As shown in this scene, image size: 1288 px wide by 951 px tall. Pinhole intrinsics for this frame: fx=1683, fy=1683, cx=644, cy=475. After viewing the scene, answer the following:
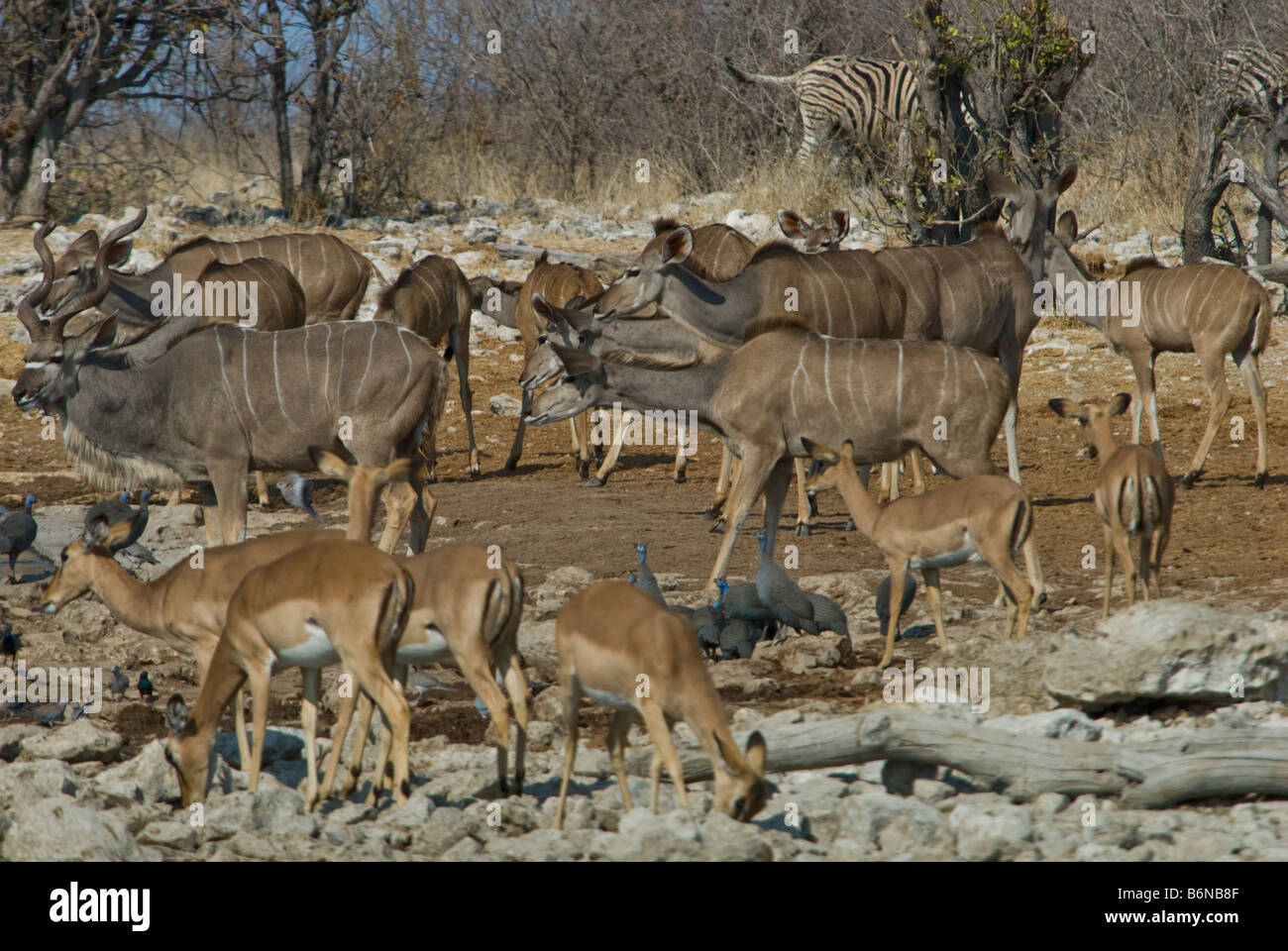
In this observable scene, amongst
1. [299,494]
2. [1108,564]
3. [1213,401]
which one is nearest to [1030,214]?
[1213,401]

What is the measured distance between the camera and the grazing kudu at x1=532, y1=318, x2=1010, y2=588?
861 centimetres

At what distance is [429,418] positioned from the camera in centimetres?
911

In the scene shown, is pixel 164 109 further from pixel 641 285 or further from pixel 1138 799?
pixel 1138 799

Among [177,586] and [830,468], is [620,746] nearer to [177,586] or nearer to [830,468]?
[177,586]

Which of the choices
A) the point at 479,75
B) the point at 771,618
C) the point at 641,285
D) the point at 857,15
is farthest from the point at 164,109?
the point at 771,618

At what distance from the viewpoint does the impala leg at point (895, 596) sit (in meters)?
7.12

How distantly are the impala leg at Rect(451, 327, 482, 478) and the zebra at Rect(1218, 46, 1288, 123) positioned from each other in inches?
272

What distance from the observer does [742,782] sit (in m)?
4.74

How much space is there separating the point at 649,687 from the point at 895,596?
2422mm

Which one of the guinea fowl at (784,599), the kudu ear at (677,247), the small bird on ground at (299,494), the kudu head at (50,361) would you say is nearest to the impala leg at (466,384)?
the kudu ear at (677,247)

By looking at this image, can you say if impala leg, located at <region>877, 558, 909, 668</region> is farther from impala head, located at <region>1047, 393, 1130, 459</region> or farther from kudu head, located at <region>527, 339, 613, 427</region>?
kudu head, located at <region>527, 339, 613, 427</region>

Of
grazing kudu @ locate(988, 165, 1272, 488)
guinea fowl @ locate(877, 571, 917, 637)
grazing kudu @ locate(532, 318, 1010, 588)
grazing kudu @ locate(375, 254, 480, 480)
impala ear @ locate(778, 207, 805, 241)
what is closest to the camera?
guinea fowl @ locate(877, 571, 917, 637)

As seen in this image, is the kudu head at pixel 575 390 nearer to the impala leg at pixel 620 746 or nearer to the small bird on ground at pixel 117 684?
the small bird on ground at pixel 117 684

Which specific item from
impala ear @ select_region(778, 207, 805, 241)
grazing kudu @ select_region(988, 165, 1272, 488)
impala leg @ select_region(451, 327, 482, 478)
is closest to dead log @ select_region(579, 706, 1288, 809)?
grazing kudu @ select_region(988, 165, 1272, 488)
